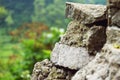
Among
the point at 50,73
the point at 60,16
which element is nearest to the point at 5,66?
the point at 60,16

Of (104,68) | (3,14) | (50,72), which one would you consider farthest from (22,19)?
(104,68)

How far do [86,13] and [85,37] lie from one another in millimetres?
240

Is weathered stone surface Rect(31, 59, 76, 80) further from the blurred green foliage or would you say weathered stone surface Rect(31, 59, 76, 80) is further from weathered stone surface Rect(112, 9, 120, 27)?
the blurred green foliage

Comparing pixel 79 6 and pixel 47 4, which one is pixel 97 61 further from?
pixel 47 4

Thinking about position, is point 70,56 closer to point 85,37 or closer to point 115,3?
point 85,37

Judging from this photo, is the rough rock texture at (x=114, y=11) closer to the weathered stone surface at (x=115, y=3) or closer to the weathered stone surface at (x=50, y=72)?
the weathered stone surface at (x=115, y=3)

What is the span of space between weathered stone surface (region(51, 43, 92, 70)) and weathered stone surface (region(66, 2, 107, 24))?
0.99 ft

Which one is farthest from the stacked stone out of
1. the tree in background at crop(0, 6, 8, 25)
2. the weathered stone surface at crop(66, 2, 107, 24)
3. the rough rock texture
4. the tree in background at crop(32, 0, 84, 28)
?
the tree in background at crop(0, 6, 8, 25)

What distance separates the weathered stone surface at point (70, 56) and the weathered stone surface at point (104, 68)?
0.89 ft

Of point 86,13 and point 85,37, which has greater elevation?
point 86,13

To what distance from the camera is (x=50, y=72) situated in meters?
4.14

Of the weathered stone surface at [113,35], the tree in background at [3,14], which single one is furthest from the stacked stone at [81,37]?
the tree in background at [3,14]

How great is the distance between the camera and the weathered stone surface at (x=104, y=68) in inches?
118

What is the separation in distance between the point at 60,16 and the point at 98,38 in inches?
1310
